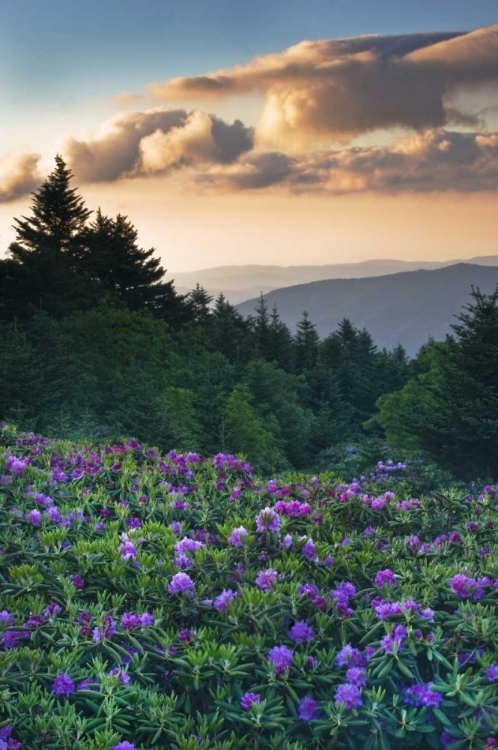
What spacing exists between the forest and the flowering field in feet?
17.9

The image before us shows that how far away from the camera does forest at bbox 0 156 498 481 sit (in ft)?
63.1

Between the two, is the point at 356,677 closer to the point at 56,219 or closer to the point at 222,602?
the point at 222,602

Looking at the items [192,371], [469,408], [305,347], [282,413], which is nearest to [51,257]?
[192,371]

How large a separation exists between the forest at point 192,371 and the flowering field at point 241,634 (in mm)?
5451

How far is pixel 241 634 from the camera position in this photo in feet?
9.64

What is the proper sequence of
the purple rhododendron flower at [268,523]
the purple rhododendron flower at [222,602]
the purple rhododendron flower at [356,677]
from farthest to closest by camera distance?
the purple rhododendron flower at [268,523]
the purple rhododendron flower at [222,602]
the purple rhododendron flower at [356,677]

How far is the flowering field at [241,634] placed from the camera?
2.56 meters

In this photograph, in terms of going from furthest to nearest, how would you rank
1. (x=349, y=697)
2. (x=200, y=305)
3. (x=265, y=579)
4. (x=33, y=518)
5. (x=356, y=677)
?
(x=200, y=305) → (x=33, y=518) → (x=265, y=579) → (x=356, y=677) → (x=349, y=697)

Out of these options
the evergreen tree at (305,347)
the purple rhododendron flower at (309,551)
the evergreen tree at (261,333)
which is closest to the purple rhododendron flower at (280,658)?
the purple rhododendron flower at (309,551)

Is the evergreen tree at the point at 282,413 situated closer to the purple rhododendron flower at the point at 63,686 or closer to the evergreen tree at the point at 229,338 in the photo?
the evergreen tree at the point at 229,338

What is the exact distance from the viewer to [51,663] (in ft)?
9.15

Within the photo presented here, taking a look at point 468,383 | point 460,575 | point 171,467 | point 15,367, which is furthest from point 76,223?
point 460,575

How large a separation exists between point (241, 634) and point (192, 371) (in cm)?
3004

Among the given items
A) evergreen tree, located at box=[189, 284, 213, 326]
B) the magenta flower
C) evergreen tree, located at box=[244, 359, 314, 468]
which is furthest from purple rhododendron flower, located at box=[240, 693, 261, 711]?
evergreen tree, located at box=[189, 284, 213, 326]
